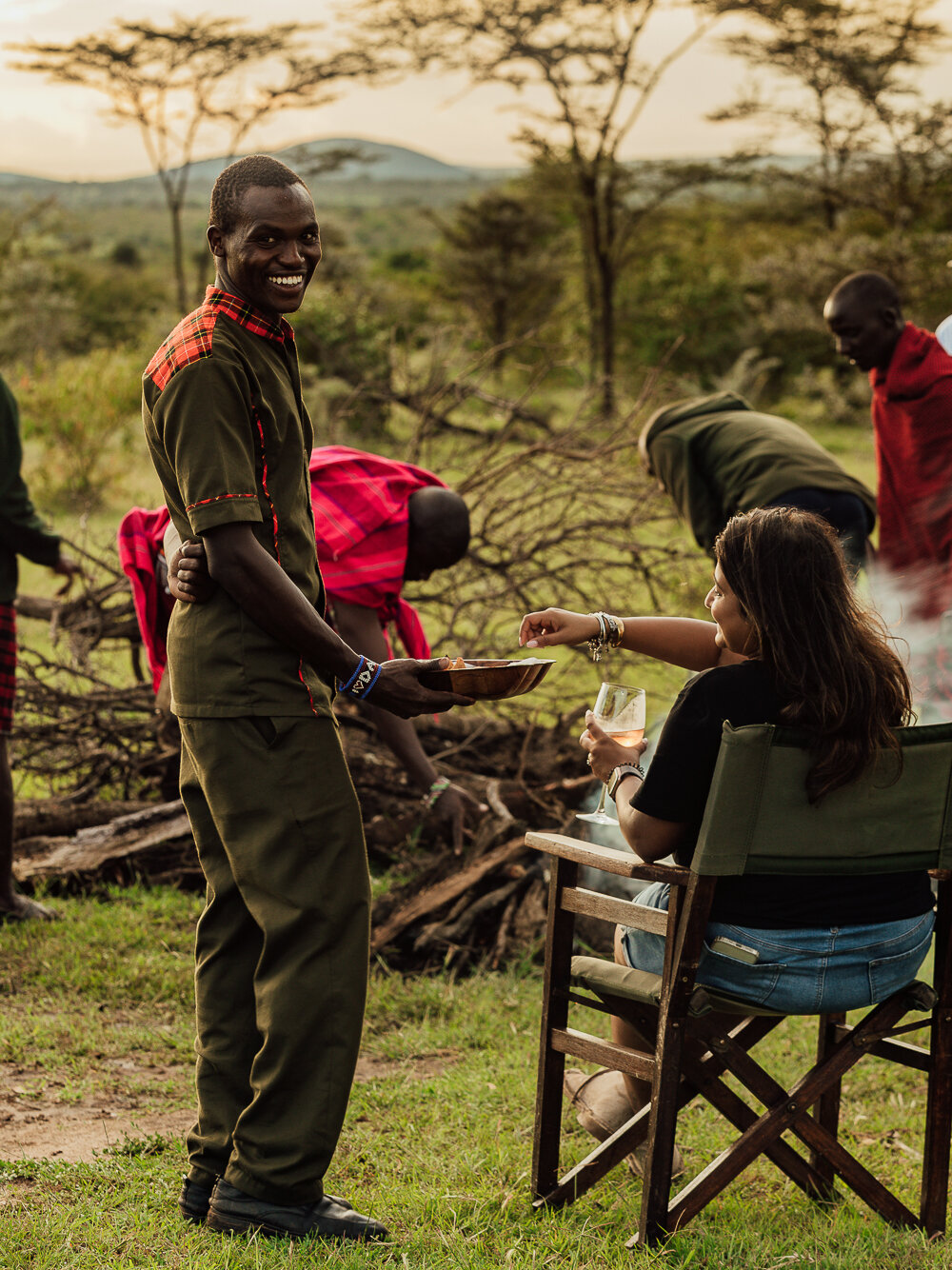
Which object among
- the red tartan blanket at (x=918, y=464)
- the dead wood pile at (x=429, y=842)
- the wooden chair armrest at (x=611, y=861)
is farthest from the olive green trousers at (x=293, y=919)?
the red tartan blanket at (x=918, y=464)

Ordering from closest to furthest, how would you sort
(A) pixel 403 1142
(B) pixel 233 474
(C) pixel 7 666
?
1. (B) pixel 233 474
2. (A) pixel 403 1142
3. (C) pixel 7 666

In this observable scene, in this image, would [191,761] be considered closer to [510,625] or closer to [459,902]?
[459,902]

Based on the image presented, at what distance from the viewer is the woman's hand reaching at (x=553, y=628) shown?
279 centimetres

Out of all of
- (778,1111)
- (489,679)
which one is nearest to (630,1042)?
(778,1111)

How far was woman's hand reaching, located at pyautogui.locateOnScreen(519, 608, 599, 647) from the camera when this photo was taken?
2.79 meters

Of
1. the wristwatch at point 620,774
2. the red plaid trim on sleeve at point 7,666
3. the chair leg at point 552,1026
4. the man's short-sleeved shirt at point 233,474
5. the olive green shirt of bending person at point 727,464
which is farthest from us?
the olive green shirt of bending person at point 727,464

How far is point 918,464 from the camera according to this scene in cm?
462

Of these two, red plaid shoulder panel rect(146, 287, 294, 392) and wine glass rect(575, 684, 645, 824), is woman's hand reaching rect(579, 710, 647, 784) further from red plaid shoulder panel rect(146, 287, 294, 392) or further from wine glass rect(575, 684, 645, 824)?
red plaid shoulder panel rect(146, 287, 294, 392)

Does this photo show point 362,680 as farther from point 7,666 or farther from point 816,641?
point 7,666

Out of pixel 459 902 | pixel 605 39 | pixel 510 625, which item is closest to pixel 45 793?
pixel 459 902

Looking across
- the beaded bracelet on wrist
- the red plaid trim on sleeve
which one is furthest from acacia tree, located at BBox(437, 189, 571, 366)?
the beaded bracelet on wrist

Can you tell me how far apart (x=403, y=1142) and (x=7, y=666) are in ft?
6.78

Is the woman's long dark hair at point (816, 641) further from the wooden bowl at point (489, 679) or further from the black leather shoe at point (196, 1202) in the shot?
the black leather shoe at point (196, 1202)

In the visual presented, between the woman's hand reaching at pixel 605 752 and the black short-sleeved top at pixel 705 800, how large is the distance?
0.16 metres
